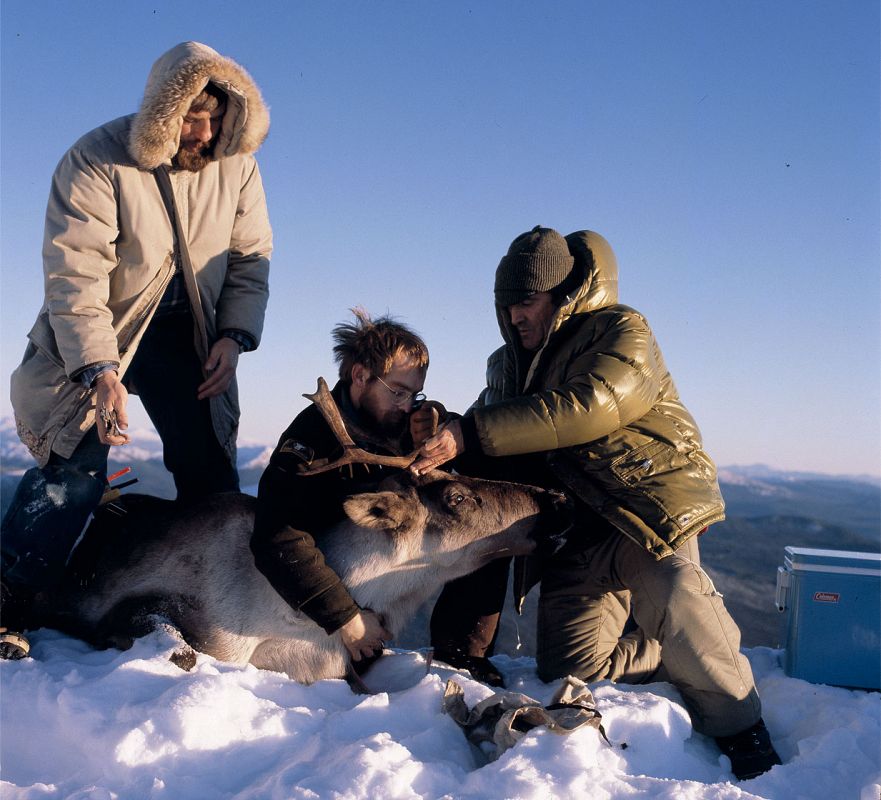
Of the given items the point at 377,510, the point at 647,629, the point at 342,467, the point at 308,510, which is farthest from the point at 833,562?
the point at 308,510

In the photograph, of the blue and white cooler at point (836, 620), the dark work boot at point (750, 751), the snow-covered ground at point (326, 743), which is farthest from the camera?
the blue and white cooler at point (836, 620)

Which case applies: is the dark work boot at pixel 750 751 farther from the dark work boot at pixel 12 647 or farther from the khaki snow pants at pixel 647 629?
the dark work boot at pixel 12 647

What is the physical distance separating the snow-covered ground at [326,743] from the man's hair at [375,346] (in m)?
1.61

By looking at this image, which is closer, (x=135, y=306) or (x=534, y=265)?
(x=135, y=306)

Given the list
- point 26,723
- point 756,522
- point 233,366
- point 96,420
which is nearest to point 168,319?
point 233,366

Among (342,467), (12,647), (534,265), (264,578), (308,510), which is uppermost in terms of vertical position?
(534,265)

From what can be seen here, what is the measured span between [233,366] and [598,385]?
215 centimetres

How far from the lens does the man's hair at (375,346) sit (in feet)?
14.1

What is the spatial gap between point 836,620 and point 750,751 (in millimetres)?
1254

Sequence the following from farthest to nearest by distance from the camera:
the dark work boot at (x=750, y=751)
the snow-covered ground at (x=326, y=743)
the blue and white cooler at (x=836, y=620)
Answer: the blue and white cooler at (x=836, y=620) → the dark work boot at (x=750, y=751) → the snow-covered ground at (x=326, y=743)

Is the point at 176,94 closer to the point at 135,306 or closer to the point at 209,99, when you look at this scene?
the point at 209,99

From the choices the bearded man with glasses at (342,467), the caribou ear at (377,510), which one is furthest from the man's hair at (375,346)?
the caribou ear at (377,510)

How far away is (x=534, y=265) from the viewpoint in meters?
4.59

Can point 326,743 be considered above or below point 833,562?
below
